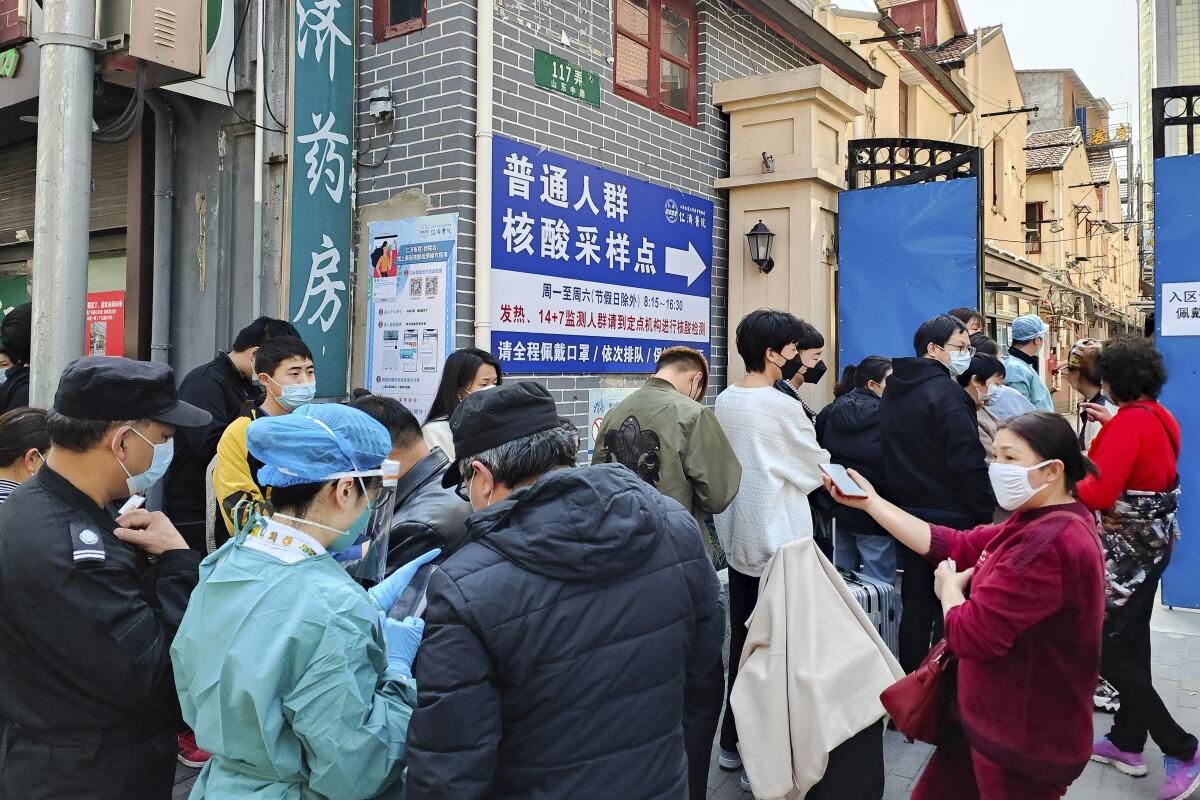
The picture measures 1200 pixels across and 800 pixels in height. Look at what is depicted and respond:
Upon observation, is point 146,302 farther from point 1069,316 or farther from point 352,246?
point 1069,316

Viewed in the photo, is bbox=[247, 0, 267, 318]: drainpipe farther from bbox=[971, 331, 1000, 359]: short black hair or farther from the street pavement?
bbox=[971, 331, 1000, 359]: short black hair

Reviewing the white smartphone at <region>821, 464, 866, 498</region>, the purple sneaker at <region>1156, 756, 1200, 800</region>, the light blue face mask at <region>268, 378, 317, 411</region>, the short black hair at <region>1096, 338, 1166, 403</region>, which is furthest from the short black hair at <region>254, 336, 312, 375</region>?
the purple sneaker at <region>1156, 756, 1200, 800</region>

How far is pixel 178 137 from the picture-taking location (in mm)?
6461

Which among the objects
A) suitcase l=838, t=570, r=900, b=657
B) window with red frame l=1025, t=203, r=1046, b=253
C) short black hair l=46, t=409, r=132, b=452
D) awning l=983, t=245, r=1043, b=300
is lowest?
suitcase l=838, t=570, r=900, b=657

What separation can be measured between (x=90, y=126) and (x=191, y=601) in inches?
116

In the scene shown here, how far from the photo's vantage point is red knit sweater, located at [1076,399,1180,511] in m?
3.71

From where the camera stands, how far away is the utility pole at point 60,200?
3.66 m

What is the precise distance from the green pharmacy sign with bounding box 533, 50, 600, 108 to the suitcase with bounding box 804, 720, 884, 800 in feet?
16.1

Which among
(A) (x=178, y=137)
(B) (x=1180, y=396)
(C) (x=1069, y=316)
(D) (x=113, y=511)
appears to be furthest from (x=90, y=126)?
(C) (x=1069, y=316)

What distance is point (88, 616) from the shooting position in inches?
74.2

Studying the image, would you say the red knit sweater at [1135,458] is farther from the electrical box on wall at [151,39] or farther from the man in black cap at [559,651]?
the electrical box on wall at [151,39]

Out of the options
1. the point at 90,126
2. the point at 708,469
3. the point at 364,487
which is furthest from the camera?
the point at 90,126

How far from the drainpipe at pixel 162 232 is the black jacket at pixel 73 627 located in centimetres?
486

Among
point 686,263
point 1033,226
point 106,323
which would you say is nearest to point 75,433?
point 106,323
